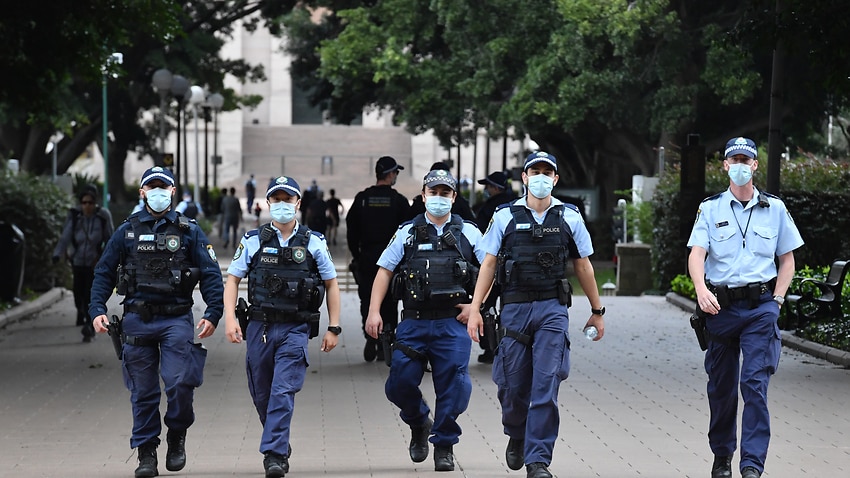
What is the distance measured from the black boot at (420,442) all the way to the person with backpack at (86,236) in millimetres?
7825

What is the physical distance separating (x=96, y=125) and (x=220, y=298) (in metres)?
37.3

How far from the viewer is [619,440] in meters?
9.27

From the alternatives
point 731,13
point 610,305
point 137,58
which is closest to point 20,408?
point 610,305

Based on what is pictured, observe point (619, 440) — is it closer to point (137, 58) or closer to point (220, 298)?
point (220, 298)

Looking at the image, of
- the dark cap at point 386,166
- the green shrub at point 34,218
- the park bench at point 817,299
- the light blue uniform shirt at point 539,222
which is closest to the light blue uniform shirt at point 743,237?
the light blue uniform shirt at point 539,222

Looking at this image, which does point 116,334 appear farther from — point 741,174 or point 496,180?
point 496,180

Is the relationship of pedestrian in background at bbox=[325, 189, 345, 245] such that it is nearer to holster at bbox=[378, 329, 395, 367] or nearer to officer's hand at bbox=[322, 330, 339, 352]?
holster at bbox=[378, 329, 395, 367]

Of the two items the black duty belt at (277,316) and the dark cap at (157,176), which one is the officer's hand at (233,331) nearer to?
the black duty belt at (277,316)

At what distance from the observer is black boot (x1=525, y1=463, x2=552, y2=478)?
24.2 ft

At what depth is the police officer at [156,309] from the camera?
793 cm

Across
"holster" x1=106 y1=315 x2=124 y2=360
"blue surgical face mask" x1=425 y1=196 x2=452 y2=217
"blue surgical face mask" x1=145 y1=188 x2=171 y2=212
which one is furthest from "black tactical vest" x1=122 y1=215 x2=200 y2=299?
"blue surgical face mask" x1=425 y1=196 x2=452 y2=217

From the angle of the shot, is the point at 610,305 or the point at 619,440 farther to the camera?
the point at 610,305

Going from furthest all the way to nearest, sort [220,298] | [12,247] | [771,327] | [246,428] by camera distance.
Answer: [12,247], [246,428], [220,298], [771,327]

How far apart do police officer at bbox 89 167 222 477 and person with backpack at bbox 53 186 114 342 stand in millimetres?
7591
